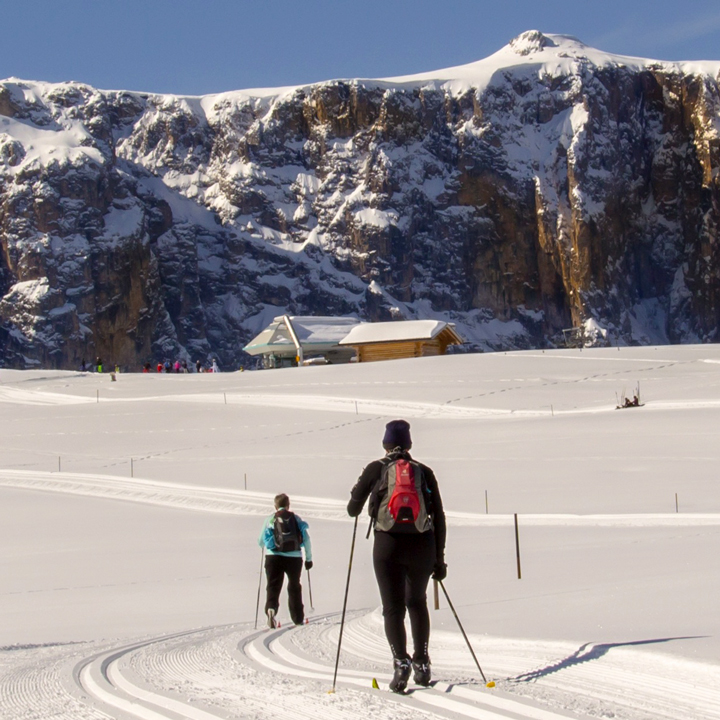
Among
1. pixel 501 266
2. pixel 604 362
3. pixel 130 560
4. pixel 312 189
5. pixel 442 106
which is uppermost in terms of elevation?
pixel 442 106

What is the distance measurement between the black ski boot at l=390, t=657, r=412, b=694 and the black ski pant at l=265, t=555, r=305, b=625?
3567 millimetres

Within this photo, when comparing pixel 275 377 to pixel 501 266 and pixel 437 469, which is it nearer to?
pixel 437 469

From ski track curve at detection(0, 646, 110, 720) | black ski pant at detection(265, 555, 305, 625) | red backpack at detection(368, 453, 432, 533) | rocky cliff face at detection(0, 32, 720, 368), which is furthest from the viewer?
rocky cliff face at detection(0, 32, 720, 368)

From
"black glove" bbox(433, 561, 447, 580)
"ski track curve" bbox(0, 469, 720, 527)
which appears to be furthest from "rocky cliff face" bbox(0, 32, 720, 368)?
"black glove" bbox(433, 561, 447, 580)

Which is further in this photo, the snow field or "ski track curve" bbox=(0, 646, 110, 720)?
the snow field

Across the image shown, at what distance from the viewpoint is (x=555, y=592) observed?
7.99 metres

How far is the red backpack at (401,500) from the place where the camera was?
17.8 ft

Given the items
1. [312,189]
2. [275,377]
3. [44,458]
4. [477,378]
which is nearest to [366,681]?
[44,458]

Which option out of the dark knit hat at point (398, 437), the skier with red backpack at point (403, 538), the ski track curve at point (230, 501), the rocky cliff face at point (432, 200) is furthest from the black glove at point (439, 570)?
the rocky cliff face at point (432, 200)

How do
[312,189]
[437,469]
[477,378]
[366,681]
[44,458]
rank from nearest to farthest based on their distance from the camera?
[366,681], [437,469], [44,458], [477,378], [312,189]

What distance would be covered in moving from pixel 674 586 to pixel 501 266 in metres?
146

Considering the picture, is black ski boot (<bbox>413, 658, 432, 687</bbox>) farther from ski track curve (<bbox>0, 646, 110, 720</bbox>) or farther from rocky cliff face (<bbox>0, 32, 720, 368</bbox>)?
rocky cliff face (<bbox>0, 32, 720, 368</bbox>)

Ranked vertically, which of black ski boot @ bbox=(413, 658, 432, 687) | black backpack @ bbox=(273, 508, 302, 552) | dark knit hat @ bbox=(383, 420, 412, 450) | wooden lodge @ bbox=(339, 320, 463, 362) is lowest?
black ski boot @ bbox=(413, 658, 432, 687)

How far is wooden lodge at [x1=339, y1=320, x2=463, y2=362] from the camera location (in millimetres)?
65125
